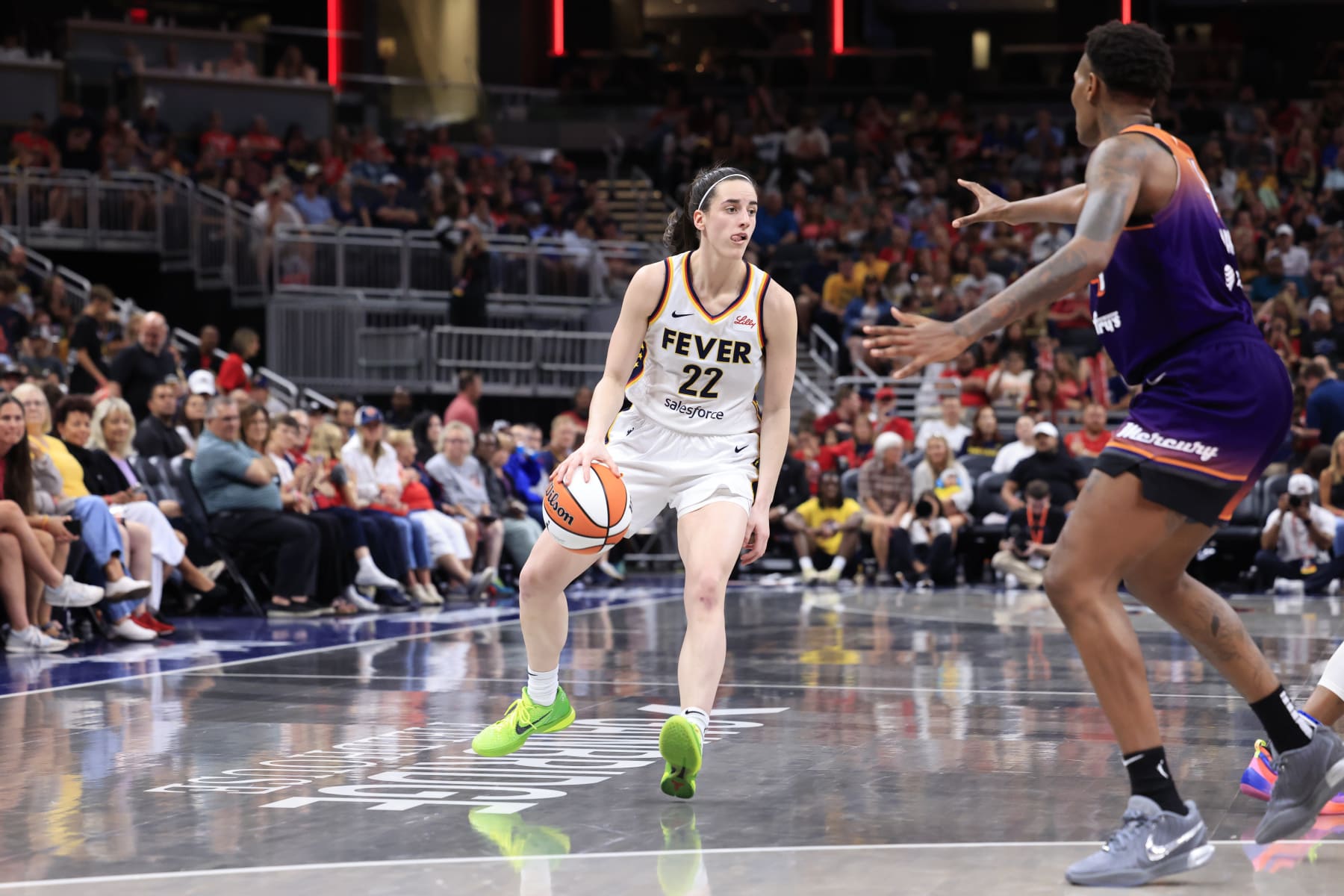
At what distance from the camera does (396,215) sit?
23.1 m

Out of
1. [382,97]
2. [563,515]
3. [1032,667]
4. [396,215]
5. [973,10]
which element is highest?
[973,10]

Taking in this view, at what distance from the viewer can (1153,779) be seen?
440 cm

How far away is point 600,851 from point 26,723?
3509 mm

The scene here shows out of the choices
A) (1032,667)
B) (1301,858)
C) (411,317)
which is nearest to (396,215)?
(411,317)

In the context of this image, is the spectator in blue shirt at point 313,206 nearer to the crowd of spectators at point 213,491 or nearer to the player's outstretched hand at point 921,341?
the crowd of spectators at point 213,491

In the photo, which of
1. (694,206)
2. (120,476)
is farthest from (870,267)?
(694,206)

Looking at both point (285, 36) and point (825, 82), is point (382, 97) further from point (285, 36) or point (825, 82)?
point (825, 82)

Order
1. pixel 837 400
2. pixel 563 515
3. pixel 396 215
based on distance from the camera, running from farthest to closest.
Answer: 1. pixel 396 215
2. pixel 837 400
3. pixel 563 515

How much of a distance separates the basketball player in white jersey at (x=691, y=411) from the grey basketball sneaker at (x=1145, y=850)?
69.9 inches

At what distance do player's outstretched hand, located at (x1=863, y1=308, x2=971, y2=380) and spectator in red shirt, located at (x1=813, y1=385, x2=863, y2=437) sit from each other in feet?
44.2

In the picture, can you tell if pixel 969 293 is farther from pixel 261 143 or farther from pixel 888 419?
pixel 261 143

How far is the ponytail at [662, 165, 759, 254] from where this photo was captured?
5.88 m

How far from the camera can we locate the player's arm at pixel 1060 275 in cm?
405

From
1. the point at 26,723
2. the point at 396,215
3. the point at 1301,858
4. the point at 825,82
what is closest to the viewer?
the point at 1301,858
